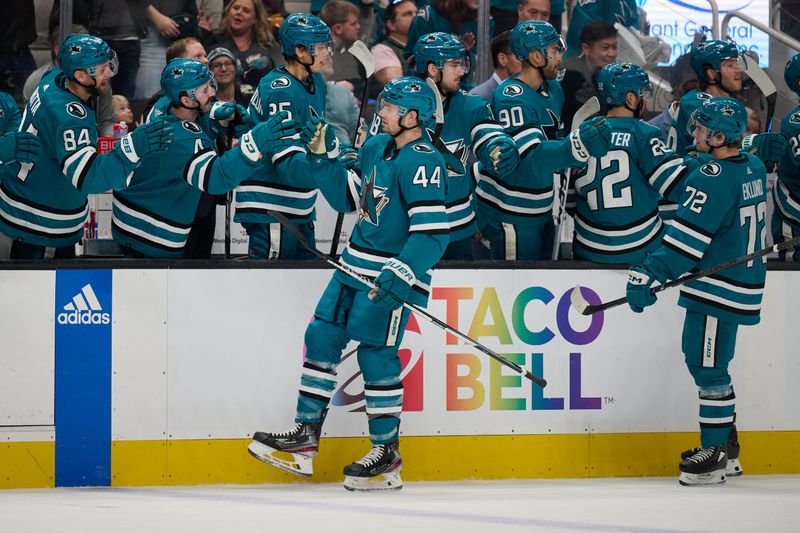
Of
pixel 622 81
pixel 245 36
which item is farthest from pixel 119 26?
pixel 622 81

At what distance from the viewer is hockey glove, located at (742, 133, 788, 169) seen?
5.21m

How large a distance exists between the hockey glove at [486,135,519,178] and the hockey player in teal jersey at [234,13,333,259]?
27.6 inches

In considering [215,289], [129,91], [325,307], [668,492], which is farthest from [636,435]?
[129,91]

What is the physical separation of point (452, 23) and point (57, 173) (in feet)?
7.24

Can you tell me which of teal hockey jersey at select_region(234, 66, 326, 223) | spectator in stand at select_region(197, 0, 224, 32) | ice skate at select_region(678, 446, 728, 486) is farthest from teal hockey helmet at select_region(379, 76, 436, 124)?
spectator in stand at select_region(197, 0, 224, 32)

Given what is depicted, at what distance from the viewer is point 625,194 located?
4.90 meters

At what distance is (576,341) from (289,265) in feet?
3.60

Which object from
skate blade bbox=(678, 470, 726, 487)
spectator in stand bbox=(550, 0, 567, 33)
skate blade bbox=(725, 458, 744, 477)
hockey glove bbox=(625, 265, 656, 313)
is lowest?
skate blade bbox=(725, 458, 744, 477)

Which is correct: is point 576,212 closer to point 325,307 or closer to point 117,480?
point 325,307

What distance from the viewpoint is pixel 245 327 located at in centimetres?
443

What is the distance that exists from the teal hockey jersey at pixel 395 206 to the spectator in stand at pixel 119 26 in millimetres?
1827

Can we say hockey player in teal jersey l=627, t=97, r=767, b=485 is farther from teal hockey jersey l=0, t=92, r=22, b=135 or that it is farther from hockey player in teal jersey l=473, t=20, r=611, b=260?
teal hockey jersey l=0, t=92, r=22, b=135

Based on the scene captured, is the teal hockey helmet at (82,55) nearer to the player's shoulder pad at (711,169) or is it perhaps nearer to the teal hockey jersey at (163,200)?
the teal hockey jersey at (163,200)

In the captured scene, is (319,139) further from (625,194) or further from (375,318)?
(625,194)
